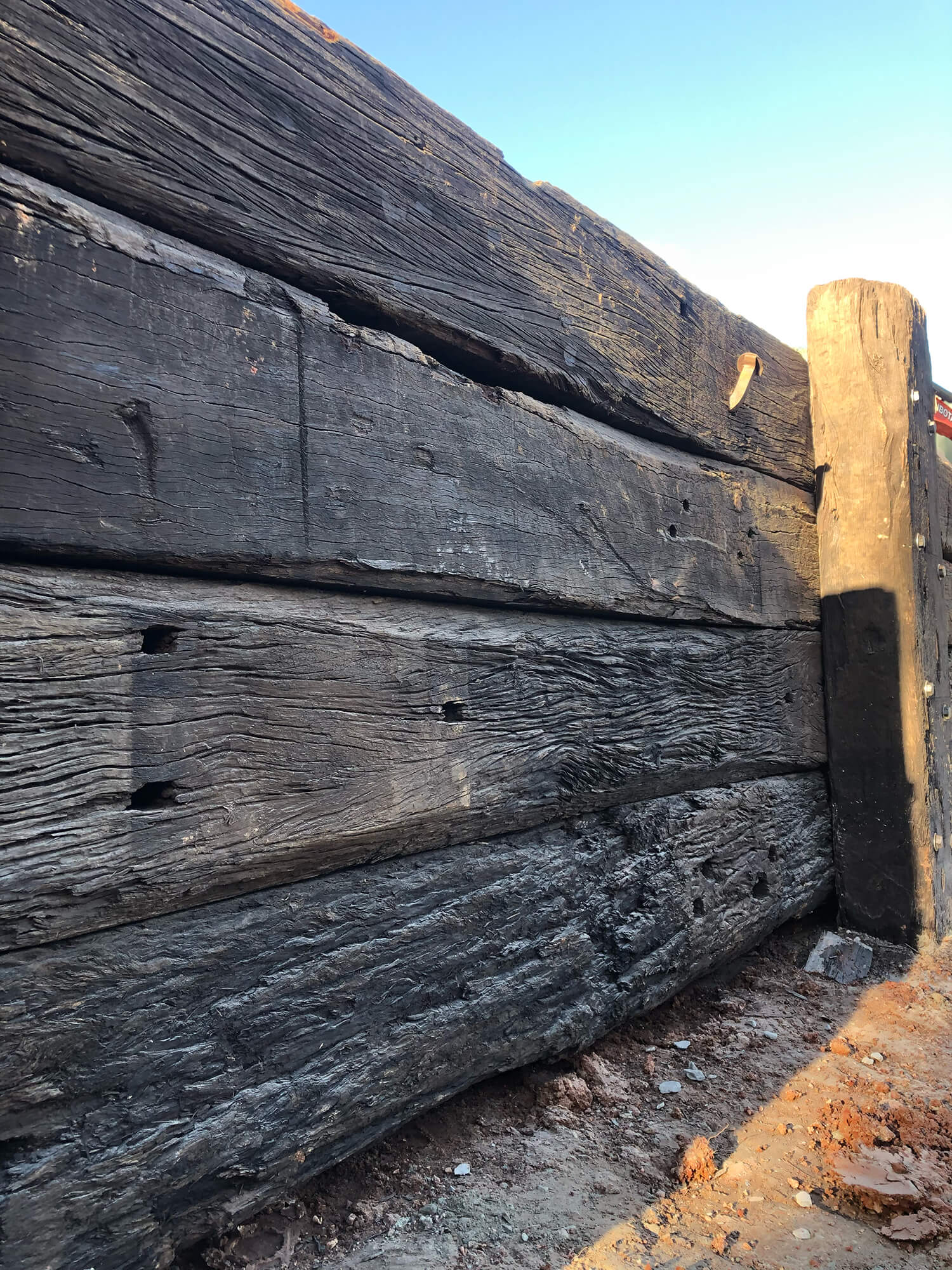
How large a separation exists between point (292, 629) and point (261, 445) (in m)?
0.33

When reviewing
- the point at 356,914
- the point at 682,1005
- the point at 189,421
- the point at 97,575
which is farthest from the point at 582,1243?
the point at 189,421

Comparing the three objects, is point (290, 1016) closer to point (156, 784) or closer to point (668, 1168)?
point (156, 784)

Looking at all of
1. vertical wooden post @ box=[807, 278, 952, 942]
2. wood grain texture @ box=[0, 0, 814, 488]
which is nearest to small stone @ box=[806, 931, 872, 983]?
vertical wooden post @ box=[807, 278, 952, 942]

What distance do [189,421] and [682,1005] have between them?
2066 millimetres

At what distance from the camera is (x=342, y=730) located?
1.41 metres

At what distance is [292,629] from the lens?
1.36 meters

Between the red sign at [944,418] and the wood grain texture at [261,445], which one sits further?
the red sign at [944,418]

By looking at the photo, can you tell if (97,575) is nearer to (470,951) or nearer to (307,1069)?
(307,1069)

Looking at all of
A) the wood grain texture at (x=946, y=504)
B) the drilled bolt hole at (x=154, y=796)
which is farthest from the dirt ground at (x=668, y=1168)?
the wood grain texture at (x=946, y=504)

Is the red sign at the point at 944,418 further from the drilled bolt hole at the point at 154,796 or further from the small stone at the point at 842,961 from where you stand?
the drilled bolt hole at the point at 154,796

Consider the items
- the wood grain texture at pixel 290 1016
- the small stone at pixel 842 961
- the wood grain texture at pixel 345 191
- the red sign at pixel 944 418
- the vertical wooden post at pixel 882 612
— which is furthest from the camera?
the red sign at pixel 944 418

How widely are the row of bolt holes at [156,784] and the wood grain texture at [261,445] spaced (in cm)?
11

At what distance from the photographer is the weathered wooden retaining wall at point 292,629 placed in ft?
3.58

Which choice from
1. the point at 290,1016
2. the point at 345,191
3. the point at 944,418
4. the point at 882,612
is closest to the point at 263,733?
the point at 290,1016
